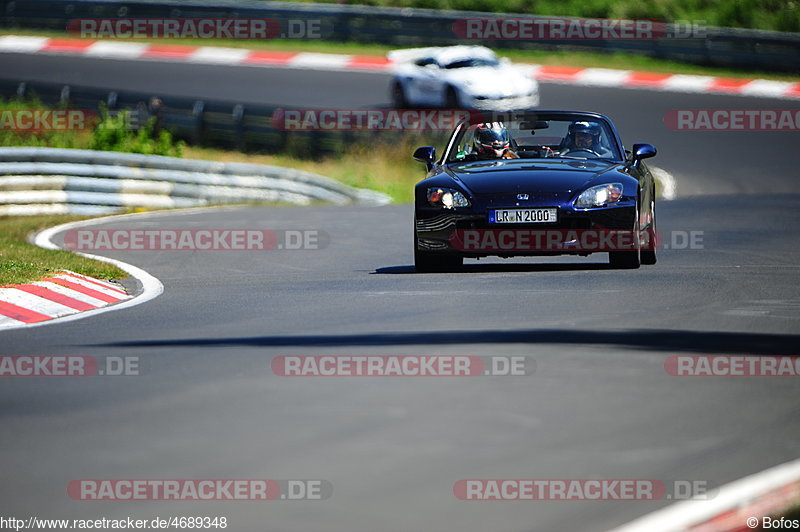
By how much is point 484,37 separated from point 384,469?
32.0 metres

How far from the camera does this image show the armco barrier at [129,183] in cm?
Answer: 2062

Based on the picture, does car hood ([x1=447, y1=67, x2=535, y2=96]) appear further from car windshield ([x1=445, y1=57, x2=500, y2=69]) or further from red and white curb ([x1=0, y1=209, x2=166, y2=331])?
red and white curb ([x1=0, y1=209, x2=166, y2=331])

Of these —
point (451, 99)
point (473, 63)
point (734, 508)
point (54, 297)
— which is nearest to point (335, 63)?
point (473, 63)

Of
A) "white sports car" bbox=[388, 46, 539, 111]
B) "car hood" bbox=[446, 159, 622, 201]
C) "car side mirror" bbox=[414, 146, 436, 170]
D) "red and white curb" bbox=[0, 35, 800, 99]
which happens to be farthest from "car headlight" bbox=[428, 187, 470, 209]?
"red and white curb" bbox=[0, 35, 800, 99]

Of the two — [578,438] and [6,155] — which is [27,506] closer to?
[578,438]

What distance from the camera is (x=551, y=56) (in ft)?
119

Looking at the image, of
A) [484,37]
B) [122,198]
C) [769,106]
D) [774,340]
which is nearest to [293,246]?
[122,198]

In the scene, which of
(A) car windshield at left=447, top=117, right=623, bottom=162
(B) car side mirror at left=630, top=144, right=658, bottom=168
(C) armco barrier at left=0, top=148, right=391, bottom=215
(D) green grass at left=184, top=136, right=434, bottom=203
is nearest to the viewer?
(B) car side mirror at left=630, top=144, right=658, bottom=168

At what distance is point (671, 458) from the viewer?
18.7 feet

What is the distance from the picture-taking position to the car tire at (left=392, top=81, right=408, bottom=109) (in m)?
29.5

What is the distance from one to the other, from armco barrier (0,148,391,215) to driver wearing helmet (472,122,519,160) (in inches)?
378

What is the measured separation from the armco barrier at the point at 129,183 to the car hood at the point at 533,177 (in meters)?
9.96

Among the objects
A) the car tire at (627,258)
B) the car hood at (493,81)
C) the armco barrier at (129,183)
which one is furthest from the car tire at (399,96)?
the car tire at (627,258)

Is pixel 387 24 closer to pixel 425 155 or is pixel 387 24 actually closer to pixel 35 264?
pixel 425 155
